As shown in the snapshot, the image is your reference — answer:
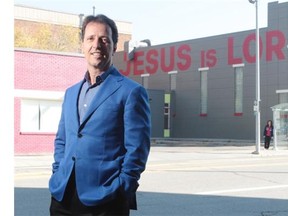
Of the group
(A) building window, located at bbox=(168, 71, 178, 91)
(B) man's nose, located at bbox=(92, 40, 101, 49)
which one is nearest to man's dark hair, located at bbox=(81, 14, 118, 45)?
(B) man's nose, located at bbox=(92, 40, 101, 49)

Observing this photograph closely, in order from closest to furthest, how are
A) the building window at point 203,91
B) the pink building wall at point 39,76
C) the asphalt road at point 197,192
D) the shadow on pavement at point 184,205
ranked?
the shadow on pavement at point 184,205 < the asphalt road at point 197,192 < the pink building wall at point 39,76 < the building window at point 203,91

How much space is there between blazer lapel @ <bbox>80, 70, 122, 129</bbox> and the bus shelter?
28527mm

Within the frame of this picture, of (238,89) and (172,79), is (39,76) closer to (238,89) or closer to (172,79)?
(238,89)

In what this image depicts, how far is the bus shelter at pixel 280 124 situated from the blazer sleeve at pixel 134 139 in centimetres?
2850

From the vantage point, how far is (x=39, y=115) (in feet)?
80.8

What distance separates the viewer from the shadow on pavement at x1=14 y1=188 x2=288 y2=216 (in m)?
8.90

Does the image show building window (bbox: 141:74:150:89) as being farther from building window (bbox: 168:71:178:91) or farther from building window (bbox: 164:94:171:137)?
building window (bbox: 164:94:171:137)

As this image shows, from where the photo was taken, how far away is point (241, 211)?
9.13 meters

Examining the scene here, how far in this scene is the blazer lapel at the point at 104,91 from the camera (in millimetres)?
3275

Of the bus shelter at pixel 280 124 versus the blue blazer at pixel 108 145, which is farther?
Answer: the bus shelter at pixel 280 124

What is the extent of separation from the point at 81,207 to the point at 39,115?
21.8 meters

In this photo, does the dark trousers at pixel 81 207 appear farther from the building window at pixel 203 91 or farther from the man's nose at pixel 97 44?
the building window at pixel 203 91

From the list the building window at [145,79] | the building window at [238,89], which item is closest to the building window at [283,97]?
the building window at [238,89]
